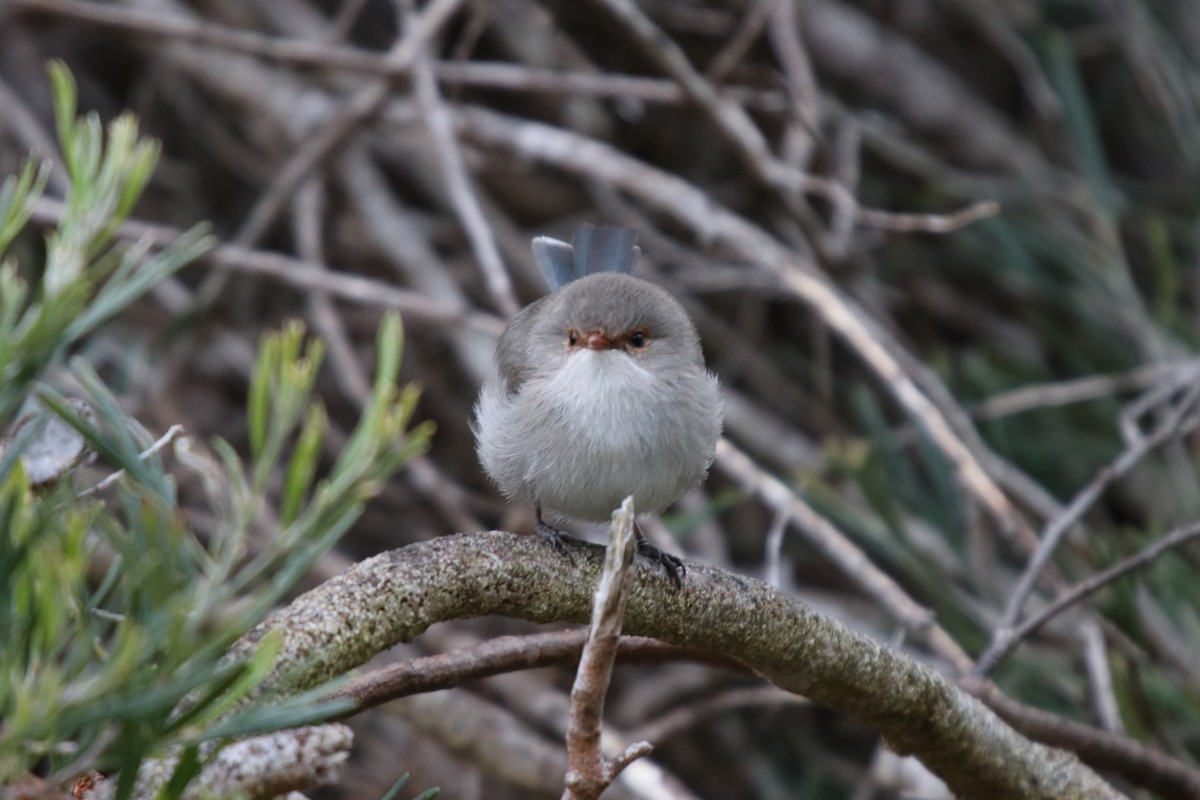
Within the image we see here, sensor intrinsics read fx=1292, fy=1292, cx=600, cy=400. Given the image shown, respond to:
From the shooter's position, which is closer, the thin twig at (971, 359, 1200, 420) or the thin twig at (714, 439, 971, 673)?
the thin twig at (714, 439, 971, 673)

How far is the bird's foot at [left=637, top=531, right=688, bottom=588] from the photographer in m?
1.94

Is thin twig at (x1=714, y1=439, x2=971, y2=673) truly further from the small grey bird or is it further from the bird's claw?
the bird's claw

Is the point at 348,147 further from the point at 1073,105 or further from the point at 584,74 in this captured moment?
the point at 1073,105

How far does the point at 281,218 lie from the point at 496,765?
2.43 meters

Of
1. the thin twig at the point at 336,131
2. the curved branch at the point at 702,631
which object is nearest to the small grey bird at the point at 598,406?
the curved branch at the point at 702,631

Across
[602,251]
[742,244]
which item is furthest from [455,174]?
[742,244]

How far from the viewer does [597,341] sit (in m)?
2.81

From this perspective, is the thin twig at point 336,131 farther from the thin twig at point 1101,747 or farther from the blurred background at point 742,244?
the thin twig at point 1101,747

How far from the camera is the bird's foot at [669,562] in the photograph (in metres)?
1.94

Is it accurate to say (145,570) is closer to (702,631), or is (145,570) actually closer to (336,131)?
(702,631)

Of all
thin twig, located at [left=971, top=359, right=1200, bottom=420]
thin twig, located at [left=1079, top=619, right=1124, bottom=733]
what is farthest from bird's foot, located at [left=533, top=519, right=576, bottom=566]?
thin twig, located at [left=971, top=359, right=1200, bottom=420]

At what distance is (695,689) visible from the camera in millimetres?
4320

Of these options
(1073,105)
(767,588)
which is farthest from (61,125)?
(1073,105)

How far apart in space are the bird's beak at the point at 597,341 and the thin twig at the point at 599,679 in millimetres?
1393
